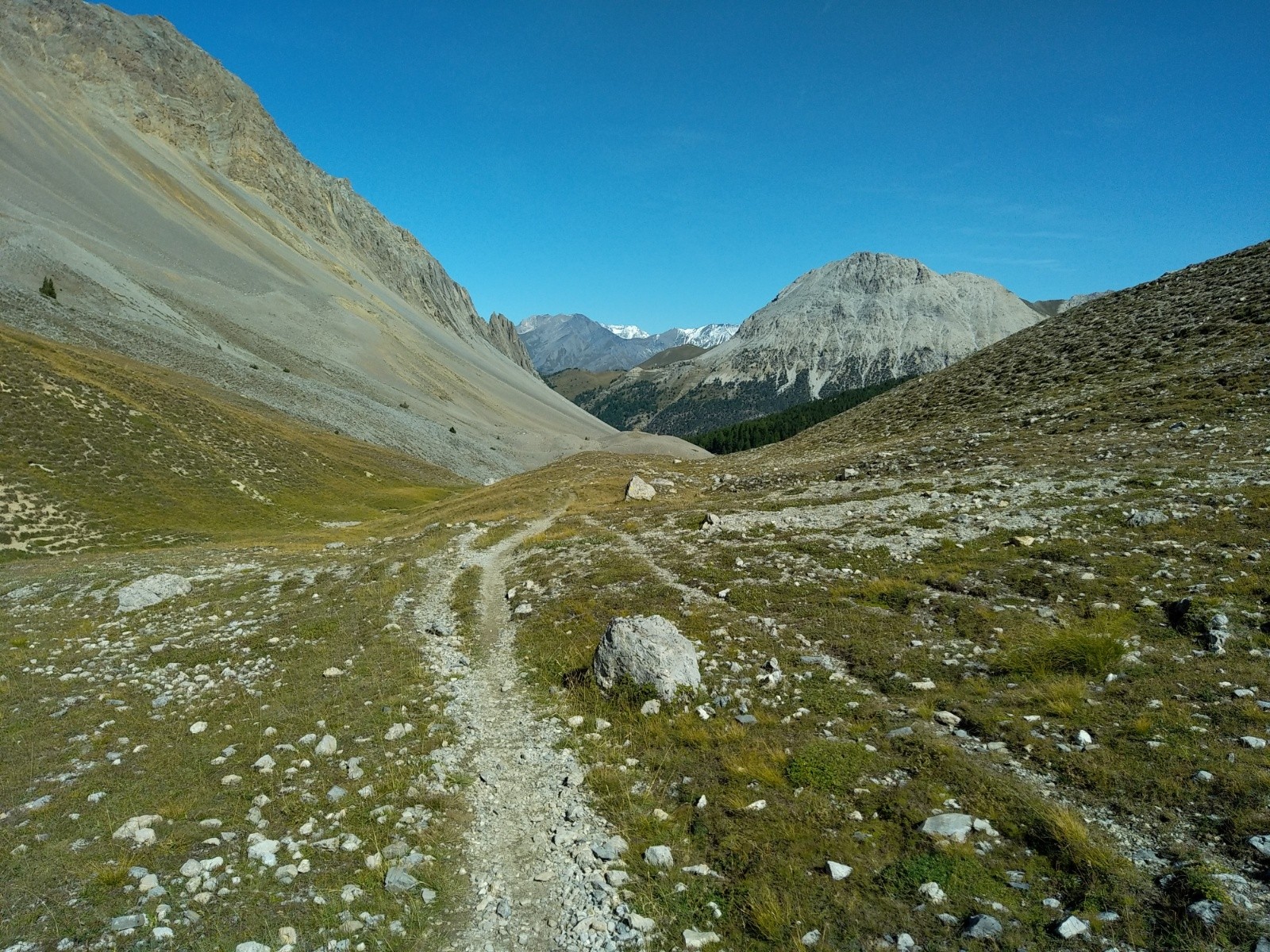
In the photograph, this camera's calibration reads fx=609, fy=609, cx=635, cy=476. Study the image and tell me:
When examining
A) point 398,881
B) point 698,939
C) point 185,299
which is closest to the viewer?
point 698,939

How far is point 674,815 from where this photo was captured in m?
10.8

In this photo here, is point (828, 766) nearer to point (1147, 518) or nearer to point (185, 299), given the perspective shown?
point (1147, 518)

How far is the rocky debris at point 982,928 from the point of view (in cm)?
737

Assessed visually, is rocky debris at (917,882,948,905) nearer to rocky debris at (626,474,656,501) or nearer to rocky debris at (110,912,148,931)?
rocky debris at (110,912,148,931)

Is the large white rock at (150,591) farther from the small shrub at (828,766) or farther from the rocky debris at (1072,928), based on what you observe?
the rocky debris at (1072,928)

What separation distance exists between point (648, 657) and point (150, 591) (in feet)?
76.6

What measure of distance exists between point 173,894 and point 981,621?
17686 mm

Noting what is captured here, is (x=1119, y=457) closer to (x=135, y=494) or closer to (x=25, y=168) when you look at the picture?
(x=135, y=494)

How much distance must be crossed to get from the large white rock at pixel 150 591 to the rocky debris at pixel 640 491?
30.5m

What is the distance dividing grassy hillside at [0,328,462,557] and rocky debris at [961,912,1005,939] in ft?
187

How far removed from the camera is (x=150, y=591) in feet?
84.6

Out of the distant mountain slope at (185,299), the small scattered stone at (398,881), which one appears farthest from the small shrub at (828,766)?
the distant mountain slope at (185,299)

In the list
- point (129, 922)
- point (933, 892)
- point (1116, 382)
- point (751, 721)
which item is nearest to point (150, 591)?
point (129, 922)

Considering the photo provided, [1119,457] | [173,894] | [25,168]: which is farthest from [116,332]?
[1119,457]
